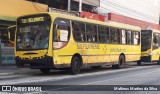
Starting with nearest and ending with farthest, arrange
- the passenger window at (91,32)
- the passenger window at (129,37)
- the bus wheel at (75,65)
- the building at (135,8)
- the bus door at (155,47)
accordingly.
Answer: the bus wheel at (75,65)
the passenger window at (91,32)
the passenger window at (129,37)
the bus door at (155,47)
the building at (135,8)

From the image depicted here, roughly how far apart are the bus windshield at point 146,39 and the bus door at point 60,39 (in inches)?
538

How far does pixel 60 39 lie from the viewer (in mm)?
18578

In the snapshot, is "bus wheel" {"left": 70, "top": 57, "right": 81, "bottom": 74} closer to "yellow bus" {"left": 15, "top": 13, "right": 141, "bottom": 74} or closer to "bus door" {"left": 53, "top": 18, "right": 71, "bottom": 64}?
"yellow bus" {"left": 15, "top": 13, "right": 141, "bottom": 74}

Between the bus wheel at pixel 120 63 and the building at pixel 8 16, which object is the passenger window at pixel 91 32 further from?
the building at pixel 8 16

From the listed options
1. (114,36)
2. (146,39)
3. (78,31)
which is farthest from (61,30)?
(146,39)

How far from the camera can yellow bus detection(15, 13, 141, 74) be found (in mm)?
18219

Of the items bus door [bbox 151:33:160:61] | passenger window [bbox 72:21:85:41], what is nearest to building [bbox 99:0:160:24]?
bus door [bbox 151:33:160:61]

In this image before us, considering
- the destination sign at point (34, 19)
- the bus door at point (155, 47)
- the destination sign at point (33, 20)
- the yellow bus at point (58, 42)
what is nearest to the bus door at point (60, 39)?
the yellow bus at point (58, 42)

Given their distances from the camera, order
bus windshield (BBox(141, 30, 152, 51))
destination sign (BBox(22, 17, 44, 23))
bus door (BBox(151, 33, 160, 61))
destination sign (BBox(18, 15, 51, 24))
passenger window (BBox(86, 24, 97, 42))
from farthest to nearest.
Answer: bus door (BBox(151, 33, 160, 61))
bus windshield (BBox(141, 30, 152, 51))
passenger window (BBox(86, 24, 97, 42))
destination sign (BBox(22, 17, 44, 23))
destination sign (BBox(18, 15, 51, 24))

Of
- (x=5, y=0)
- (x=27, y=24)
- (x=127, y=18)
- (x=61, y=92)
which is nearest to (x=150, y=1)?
(x=127, y=18)

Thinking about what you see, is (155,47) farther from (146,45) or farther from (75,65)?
(75,65)

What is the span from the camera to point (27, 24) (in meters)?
19.0

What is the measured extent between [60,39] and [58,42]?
23 cm

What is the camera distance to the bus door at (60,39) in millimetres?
18281
